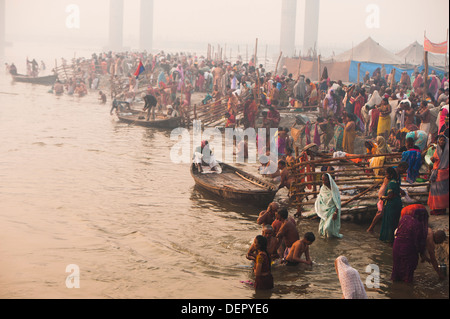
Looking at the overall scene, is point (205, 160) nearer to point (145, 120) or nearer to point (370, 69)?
point (145, 120)

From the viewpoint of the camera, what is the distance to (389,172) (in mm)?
8891

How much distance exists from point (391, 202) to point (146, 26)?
66.8 meters

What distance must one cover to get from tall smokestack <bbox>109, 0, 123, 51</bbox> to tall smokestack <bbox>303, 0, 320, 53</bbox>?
21937 mm

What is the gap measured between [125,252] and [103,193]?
4149 mm

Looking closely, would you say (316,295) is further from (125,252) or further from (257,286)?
(125,252)

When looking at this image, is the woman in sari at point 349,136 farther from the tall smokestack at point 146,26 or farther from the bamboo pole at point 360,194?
the tall smokestack at point 146,26

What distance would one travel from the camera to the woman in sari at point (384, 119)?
14609 millimetres

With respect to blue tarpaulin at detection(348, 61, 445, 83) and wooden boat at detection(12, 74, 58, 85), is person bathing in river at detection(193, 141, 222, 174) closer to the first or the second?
blue tarpaulin at detection(348, 61, 445, 83)

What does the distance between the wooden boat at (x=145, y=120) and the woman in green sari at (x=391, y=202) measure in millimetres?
12796

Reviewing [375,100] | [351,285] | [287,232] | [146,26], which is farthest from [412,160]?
[146,26]

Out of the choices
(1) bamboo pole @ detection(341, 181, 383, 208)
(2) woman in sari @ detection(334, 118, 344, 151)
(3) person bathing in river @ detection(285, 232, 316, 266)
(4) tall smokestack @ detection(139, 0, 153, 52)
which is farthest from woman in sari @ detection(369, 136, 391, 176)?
(4) tall smokestack @ detection(139, 0, 153, 52)

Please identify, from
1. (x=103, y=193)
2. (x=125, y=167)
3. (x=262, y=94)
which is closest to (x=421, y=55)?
(x=262, y=94)

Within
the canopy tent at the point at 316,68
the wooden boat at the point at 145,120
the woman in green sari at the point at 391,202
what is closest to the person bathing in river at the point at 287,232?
the woman in green sari at the point at 391,202

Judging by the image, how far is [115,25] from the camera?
67125 mm
